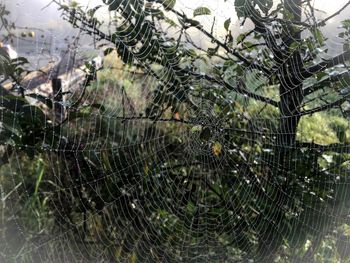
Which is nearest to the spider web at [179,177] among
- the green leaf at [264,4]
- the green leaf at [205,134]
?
the green leaf at [205,134]

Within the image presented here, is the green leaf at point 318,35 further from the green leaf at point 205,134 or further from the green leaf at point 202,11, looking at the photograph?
the green leaf at point 205,134

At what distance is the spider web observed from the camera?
5.73 ft

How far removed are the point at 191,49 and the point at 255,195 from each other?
0.61 meters

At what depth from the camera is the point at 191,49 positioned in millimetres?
1801

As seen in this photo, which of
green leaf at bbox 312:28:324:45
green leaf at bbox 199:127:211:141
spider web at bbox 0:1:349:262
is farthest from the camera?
green leaf at bbox 199:127:211:141

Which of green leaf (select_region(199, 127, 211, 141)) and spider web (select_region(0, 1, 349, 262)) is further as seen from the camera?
green leaf (select_region(199, 127, 211, 141))

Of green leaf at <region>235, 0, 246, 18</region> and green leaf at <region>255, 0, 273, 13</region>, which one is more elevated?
green leaf at <region>255, 0, 273, 13</region>

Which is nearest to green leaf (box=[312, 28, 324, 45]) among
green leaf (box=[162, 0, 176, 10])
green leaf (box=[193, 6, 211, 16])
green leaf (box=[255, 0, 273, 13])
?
green leaf (box=[255, 0, 273, 13])

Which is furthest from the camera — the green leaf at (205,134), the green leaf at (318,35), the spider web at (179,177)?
the green leaf at (205,134)

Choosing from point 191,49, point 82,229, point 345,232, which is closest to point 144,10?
point 191,49

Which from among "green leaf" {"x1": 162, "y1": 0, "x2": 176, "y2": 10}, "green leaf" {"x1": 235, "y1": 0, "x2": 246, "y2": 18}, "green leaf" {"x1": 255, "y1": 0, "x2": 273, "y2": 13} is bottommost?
"green leaf" {"x1": 162, "y1": 0, "x2": 176, "y2": 10}

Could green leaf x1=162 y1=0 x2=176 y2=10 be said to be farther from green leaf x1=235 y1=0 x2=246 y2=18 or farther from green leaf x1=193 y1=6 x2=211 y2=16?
green leaf x1=235 y1=0 x2=246 y2=18

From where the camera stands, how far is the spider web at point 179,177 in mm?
1745

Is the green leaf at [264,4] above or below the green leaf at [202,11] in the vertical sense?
above
